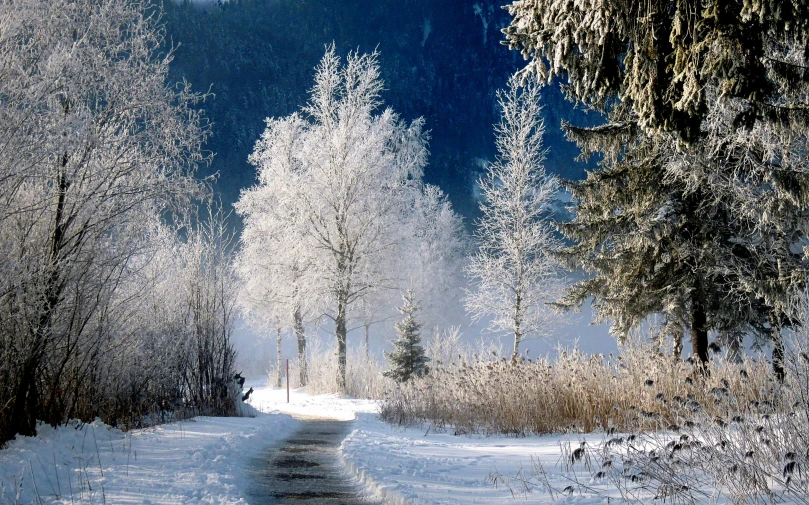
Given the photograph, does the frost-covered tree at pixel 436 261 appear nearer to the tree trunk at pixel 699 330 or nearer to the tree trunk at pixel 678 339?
the tree trunk at pixel 678 339

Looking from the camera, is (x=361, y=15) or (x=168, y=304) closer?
(x=168, y=304)

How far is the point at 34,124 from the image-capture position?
6559mm

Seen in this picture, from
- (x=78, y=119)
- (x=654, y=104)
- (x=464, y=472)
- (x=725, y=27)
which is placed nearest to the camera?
(x=725, y=27)

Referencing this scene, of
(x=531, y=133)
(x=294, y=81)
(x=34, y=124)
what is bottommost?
(x=34, y=124)

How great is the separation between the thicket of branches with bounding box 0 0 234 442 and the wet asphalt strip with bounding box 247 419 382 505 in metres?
2.72

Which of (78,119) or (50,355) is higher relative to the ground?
→ (78,119)

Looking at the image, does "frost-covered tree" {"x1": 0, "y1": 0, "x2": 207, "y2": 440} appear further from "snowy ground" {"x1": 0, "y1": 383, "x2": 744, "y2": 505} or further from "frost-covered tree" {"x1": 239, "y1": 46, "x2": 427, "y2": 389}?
"frost-covered tree" {"x1": 239, "y1": 46, "x2": 427, "y2": 389}

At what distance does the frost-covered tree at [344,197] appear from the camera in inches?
818

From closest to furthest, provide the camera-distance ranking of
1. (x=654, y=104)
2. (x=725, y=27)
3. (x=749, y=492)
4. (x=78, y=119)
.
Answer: (x=749, y=492), (x=725, y=27), (x=654, y=104), (x=78, y=119)

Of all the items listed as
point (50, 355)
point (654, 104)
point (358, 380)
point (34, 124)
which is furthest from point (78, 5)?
point (358, 380)

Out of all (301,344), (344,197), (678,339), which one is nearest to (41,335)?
(678,339)

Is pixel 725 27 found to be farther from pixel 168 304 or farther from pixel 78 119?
pixel 168 304

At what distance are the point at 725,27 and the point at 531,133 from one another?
15579mm

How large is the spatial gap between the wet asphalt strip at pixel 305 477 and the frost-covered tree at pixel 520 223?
10933 millimetres
